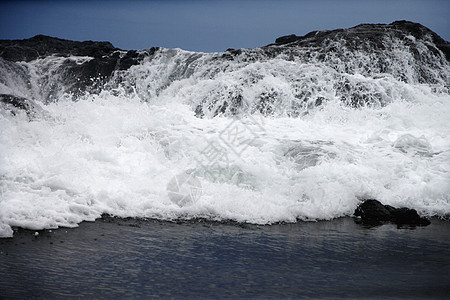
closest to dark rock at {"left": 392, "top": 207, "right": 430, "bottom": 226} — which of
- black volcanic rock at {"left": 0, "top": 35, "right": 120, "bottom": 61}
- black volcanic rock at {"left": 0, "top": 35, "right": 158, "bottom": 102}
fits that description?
black volcanic rock at {"left": 0, "top": 35, "right": 158, "bottom": 102}

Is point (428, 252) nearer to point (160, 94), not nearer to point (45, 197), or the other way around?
point (45, 197)

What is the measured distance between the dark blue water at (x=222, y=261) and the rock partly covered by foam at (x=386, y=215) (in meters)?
0.58

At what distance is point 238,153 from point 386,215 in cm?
343

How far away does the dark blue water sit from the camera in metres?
5.20

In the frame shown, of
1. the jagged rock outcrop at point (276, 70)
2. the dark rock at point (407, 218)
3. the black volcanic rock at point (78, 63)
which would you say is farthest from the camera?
the black volcanic rock at point (78, 63)

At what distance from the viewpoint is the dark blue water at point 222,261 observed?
520cm

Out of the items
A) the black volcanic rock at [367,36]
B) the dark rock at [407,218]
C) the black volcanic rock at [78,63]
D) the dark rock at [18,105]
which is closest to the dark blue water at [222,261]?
the dark rock at [407,218]

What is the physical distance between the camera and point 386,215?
8.80m

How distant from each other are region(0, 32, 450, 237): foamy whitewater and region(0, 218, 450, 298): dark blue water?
0.76 meters

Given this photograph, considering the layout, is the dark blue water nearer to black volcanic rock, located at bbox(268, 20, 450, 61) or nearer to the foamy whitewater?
the foamy whitewater

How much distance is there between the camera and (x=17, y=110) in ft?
35.4

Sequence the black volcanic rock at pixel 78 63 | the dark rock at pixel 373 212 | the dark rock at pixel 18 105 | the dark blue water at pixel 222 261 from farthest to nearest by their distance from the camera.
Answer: the black volcanic rock at pixel 78 63, the dark rock at pixel 18 105, the dark rock at pixel 373 212, the dark blue water at pixel 222 261

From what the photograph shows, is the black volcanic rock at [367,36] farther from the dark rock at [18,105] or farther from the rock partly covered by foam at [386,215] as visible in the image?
Result: the dark rock at [18,105]

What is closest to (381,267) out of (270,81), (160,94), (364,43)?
(270,81)
